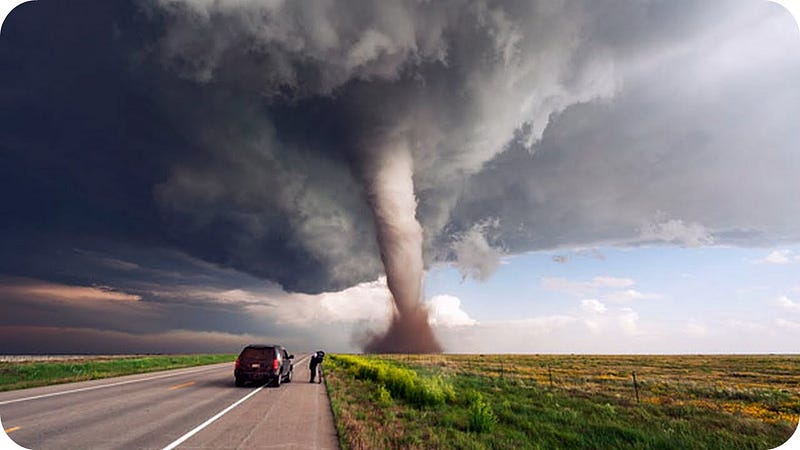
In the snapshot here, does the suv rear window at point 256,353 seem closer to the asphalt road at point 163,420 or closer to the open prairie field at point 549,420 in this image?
the asphalt road at point 163,420

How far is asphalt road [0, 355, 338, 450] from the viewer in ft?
27.1

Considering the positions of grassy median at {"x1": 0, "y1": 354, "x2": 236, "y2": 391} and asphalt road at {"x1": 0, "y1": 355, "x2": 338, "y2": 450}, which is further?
grassy median at {"x1": 0, "y1": 354, "x2": 236, "y2": 391}

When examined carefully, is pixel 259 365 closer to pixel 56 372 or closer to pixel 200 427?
pixel 200 427

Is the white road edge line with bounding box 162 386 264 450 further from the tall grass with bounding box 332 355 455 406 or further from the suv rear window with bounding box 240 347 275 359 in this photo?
the tall grass with bounding box 332 355 455 406

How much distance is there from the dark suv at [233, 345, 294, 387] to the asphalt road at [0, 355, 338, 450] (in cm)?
379

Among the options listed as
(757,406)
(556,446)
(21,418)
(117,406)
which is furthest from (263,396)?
(757,406)

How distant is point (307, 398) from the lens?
16578 mm

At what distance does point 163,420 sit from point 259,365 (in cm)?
1037

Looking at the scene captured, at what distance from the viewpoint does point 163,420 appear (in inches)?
418

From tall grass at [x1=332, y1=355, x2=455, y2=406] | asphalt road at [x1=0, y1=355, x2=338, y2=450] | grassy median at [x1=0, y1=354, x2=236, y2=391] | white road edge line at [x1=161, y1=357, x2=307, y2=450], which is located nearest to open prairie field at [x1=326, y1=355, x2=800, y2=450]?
tall grass at [x1=332, y1=355, x2=455, y2=406]

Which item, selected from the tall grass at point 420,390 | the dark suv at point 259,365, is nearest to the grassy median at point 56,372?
the dark suv at point 259,365

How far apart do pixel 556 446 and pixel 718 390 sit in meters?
19.8

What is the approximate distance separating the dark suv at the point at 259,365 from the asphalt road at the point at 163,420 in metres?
3.79

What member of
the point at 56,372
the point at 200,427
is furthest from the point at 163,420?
the point at 56,372
